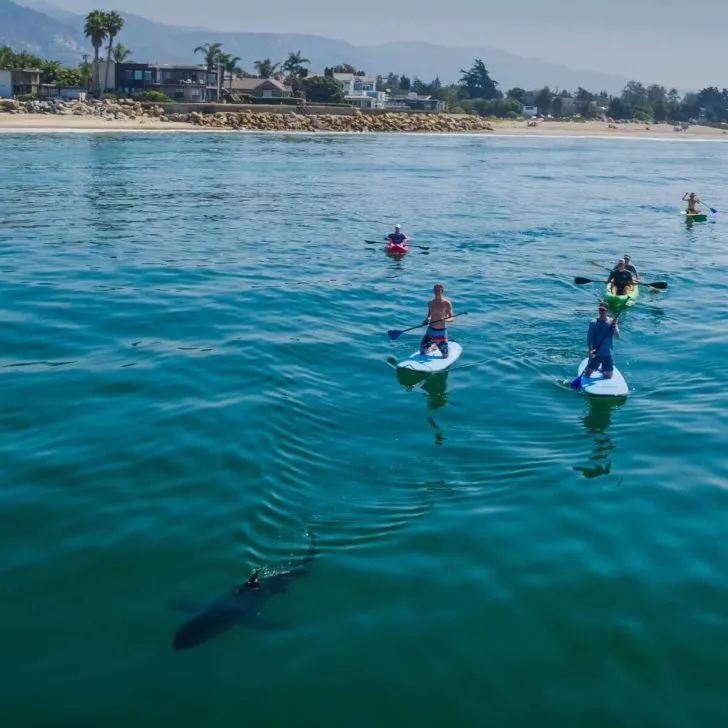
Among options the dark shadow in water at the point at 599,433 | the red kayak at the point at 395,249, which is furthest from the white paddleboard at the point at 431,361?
the red kayak at the point at 395,249

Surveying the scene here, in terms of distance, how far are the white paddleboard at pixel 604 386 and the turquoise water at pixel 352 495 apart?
0.33 m

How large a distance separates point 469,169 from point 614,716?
238 ft

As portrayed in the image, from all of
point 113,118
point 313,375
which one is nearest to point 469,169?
point 113,118

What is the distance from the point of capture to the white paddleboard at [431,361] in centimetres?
2117

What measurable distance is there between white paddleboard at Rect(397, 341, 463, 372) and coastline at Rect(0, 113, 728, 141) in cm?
8486

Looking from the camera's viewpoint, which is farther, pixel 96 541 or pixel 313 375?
pixel 313 375

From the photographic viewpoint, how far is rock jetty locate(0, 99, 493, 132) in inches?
4333

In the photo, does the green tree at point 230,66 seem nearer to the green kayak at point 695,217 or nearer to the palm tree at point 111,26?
the palm tree at point 111,26

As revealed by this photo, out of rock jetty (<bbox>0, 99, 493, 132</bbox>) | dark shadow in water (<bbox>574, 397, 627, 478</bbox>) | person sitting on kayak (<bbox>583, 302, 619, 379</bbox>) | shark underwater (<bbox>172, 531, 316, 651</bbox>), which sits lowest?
shark underwater (<bbox>172, 531, 316, 651</bbox>)

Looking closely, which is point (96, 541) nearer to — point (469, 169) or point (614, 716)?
point (614, 716)

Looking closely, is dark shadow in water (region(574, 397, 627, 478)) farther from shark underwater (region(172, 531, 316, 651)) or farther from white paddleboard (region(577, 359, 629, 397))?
shark underwater (region(172, 531, 316, 651))

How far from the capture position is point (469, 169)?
78562 mm

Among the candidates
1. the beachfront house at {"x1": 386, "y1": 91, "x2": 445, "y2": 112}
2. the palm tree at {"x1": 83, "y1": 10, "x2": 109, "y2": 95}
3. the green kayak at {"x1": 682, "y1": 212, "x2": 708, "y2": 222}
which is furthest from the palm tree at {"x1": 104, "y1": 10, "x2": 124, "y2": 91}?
the green kayak at {"x1": 682, "y1": 212, "x2": 708, "y2": 222}

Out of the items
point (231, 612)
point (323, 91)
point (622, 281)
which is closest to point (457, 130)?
point (323, 91)
